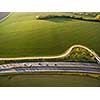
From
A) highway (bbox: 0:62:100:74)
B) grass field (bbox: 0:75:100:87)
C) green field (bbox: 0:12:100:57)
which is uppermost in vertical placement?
green field (bbox: 0:12:100:57)

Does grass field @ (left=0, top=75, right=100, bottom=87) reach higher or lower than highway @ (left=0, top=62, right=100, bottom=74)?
lower

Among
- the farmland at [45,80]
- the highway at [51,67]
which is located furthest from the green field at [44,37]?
Result: the farmland at [45,80]

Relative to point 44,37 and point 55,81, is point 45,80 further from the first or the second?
point 44,37

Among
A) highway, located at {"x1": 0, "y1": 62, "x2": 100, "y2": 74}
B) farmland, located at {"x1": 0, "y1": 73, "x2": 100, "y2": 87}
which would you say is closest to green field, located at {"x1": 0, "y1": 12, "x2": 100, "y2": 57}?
highway, located at {"x1": 0, "y1": 62, "x2": 100, "y2": 74}

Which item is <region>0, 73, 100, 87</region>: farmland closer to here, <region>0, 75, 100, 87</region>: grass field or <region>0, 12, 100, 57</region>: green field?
<region>0, 75, 100, 87</region>: grass field

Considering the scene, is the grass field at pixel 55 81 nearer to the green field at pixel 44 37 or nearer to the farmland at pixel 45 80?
the farmland at pixel 45 80

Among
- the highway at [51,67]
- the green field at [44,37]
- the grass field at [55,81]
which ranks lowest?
the grass field at [55,81]
